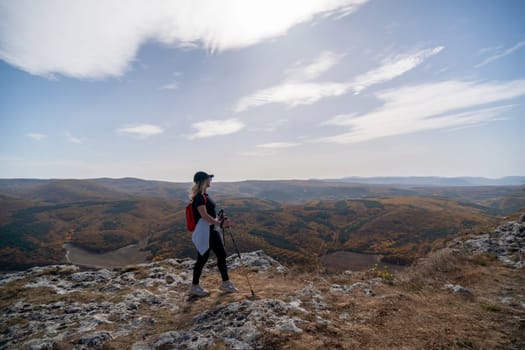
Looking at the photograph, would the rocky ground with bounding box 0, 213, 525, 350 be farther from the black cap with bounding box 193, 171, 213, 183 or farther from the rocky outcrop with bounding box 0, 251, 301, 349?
the black cap with bounding box 193, 171, 213, 183

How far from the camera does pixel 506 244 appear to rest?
12812mm

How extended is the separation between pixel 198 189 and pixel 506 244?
1595cm

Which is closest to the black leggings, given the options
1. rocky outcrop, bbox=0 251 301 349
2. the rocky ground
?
the rocky ground

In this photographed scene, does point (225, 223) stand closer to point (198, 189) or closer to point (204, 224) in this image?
point (204, 224)

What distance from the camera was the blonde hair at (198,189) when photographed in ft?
25.8

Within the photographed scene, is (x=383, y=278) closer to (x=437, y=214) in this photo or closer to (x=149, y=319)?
(x=149, y=319)

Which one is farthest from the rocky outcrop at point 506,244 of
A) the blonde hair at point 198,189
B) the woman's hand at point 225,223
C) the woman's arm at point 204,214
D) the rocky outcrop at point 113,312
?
the blonde hair at point 198,189

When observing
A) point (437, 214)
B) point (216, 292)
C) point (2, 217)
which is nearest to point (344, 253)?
point (437, 214)

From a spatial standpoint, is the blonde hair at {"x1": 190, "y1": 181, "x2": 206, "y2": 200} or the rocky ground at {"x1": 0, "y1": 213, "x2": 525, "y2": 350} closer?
the rocky ground at {"x1": 0, "y1": 213, "x2": 525, "y2": 350}

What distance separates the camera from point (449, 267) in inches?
422

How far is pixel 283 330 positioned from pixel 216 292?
3.98m

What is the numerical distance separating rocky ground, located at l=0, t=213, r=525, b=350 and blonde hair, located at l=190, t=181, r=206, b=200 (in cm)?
308

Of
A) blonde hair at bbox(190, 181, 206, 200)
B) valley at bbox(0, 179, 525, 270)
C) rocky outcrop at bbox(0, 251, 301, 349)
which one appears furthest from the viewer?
valley at bbox(0, 179, 525, 270)

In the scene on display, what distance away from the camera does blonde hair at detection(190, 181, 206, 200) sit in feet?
25.8
